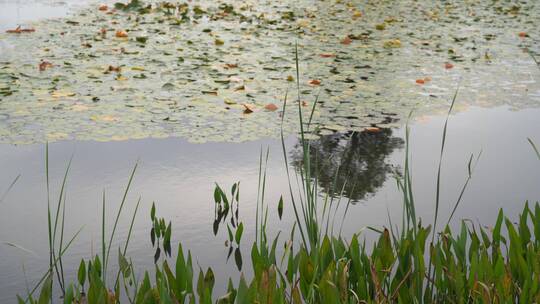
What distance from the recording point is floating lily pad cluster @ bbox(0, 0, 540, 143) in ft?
15.8

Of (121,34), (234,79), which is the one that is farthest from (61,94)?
(121,34)

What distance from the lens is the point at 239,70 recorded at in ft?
20.2

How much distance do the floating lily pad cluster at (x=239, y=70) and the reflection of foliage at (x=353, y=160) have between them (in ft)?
0.59

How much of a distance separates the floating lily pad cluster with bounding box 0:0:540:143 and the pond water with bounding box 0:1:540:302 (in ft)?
0.07

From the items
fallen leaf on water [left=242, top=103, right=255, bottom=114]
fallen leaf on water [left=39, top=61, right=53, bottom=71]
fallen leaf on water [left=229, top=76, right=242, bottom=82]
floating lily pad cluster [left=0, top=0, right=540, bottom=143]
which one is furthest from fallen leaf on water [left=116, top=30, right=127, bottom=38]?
fallen leaf on water [left=242, top=103, right=255, bottom=114]

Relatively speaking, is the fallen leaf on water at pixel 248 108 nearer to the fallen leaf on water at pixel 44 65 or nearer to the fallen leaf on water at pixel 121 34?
the fallen leaf on water at pixel 44 65

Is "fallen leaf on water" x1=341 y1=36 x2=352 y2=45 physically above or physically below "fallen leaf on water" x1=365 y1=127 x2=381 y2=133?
above

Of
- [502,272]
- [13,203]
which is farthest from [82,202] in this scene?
[502,272]

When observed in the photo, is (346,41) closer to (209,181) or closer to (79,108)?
(79,108)

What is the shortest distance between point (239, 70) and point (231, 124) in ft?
4.89

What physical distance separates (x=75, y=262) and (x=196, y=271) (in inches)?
18.3

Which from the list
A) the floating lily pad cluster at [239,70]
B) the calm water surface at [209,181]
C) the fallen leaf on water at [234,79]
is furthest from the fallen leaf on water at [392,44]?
the calm water surface at [209,181]

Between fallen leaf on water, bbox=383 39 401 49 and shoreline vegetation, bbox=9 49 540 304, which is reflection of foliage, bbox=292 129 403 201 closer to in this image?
shoreline vegetation, bbox=9 49 540 304

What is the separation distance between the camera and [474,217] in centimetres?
353
